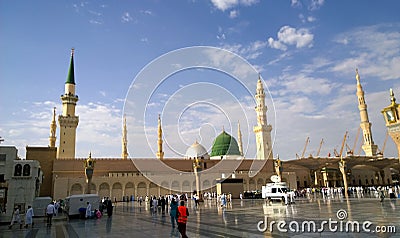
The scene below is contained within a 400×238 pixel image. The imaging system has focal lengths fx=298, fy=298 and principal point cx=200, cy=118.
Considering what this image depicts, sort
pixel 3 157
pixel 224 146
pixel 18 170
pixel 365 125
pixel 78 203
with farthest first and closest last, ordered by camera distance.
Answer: pixel 365 125, pixel 224 146, pixel 18 170, pixel 3 157, pixel 78 203

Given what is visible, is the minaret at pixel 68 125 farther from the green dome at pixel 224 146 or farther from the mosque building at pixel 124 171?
the green dome at pixel 224 146

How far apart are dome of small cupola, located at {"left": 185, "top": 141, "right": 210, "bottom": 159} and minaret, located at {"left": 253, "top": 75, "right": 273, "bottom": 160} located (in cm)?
967

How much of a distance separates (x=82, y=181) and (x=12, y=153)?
15.3m

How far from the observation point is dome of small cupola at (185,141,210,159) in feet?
174


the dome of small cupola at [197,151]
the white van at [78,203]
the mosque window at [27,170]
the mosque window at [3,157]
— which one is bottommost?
the white van at [78,203]

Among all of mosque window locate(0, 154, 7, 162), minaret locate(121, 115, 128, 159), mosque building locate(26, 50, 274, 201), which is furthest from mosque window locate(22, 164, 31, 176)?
minaret locate(121, 115, 128, 159)

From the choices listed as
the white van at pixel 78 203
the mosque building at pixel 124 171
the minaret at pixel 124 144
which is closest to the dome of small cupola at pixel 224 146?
the mosque building at pixel 124 171

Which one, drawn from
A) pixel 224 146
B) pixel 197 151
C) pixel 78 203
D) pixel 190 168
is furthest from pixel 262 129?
pixel 78 203

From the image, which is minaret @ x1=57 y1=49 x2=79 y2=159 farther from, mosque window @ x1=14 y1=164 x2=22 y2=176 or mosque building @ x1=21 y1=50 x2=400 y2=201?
mosque window @ x1=14 y1=164 x2=22 y2=176

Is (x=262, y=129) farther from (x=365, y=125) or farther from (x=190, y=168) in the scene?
(x=365, y=125)

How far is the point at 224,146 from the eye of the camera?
2133 inches

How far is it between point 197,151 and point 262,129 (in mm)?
12248

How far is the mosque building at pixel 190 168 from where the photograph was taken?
38.2m

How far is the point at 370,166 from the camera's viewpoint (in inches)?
2037
